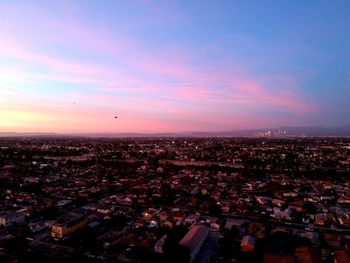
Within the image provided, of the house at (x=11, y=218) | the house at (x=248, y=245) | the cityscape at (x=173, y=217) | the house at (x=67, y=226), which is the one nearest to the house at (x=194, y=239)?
the cityscape at (x=173, y=217)

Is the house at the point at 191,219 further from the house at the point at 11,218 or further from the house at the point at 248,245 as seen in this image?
the house at the point at 11,218

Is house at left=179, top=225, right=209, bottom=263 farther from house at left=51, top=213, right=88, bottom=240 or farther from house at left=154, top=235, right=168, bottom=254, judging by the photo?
house at left=51, top=213, right=88, bottom=240

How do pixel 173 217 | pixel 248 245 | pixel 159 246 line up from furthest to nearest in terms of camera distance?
1. pixel 173 217
2. pixel 248 245
3. pixel 159 246

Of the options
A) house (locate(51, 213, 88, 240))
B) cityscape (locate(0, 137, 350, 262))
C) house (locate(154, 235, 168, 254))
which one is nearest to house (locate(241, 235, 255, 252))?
cityscape (locate(0, 137, 350, 262))

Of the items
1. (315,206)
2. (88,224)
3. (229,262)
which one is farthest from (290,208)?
(88,224)

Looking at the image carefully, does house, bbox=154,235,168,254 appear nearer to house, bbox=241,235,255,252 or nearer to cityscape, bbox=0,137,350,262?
cityscape, bbox=0,137,350,262

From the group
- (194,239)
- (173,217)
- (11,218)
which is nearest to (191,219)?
(173,217)

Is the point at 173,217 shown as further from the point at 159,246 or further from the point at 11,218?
the point at 11,218

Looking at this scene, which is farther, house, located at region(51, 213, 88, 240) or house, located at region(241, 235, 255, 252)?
house, located at region(51, 213, 88, 240)

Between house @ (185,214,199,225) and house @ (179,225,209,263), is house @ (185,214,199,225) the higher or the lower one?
the lower one

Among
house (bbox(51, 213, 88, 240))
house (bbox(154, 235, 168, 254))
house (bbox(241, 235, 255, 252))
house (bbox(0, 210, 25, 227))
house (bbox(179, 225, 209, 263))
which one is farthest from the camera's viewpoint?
house (bbox(0, 210, 25, 227))

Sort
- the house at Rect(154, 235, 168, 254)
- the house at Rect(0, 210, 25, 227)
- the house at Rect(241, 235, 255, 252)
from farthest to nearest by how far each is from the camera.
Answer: the house at Rect(0, 210, 25, 227) → the house at Rect(241, 235, 255, 252) → the house at Rect(154, 235, 168, 254)
